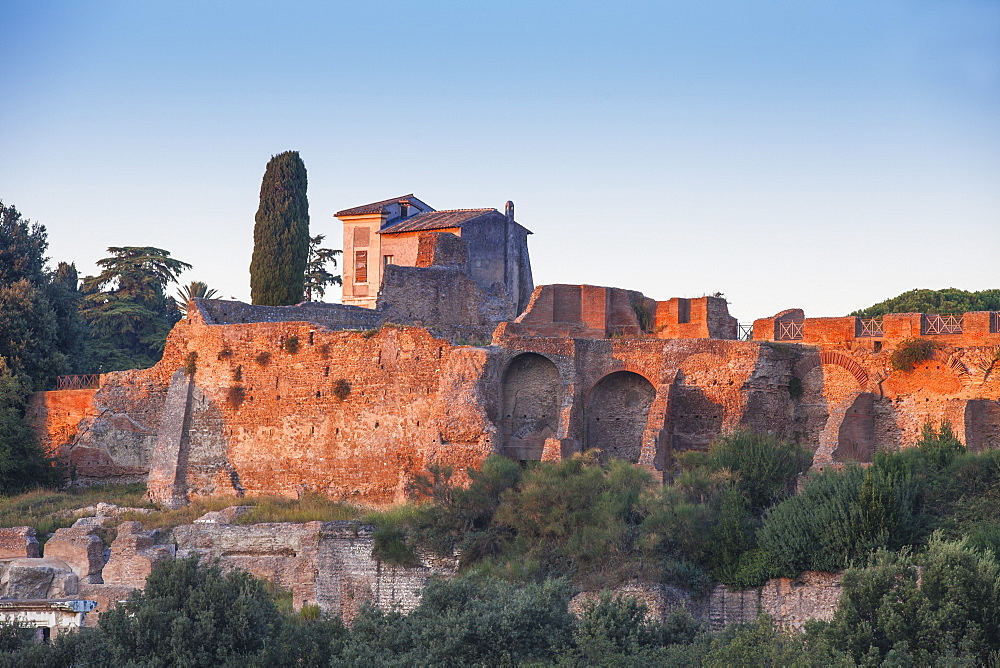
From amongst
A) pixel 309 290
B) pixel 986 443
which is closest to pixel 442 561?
pixel 986 443

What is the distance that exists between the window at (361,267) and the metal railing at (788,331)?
1478cm

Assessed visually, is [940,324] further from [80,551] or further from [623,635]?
[80,551]

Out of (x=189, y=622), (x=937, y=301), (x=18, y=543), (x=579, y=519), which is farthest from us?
(x=937, y=301)

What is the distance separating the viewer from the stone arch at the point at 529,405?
99.6ft

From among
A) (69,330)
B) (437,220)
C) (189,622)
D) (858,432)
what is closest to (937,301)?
(437,220)

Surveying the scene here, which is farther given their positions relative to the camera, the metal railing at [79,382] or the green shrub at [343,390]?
the metal railing at [79,382]

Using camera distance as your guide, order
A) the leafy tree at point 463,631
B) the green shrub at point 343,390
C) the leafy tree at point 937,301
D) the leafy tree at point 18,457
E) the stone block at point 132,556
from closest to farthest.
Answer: the leafy tree at point 463,631, the stone block at point 132,556, the green shrub at point 343,390, the leafy tree at point 18,457, the leafy tree at point 937,301

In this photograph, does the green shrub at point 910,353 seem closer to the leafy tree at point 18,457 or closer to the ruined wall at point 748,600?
the ruined wall at point 748,600

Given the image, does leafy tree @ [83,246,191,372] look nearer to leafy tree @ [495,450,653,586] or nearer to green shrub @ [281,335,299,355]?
green shrub @ [281,335,299,355]

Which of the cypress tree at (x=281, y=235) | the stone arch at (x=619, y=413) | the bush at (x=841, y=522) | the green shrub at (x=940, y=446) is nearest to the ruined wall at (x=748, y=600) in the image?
the bush at (x=841, y=522)

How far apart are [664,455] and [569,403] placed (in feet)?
7.67

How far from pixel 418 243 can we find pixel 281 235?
412 centimetres

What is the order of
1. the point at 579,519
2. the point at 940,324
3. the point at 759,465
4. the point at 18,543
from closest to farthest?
the point at 579,519, the point at 759,465, the point at 940,324, the point at 18,543

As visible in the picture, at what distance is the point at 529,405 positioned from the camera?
3078 cm
